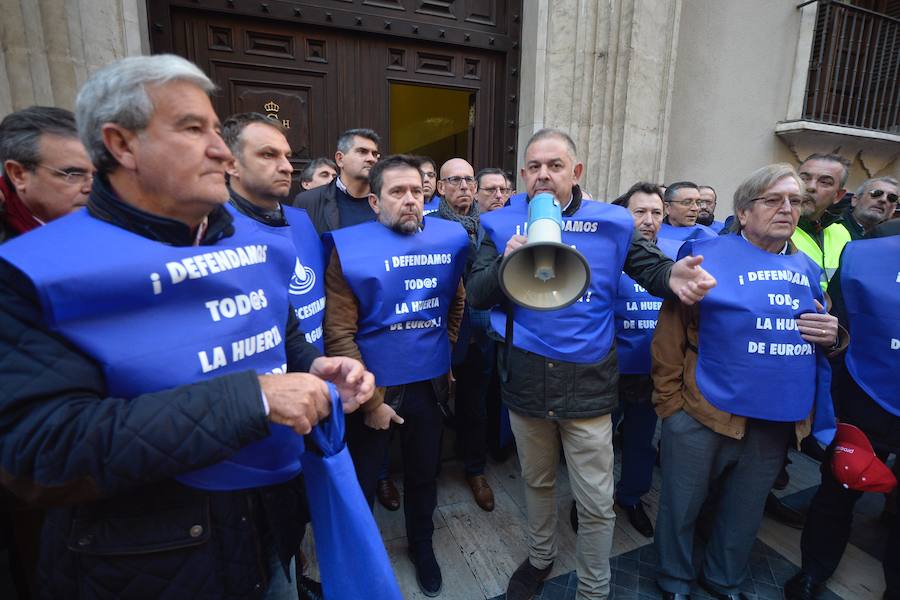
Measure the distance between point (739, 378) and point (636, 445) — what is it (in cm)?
109

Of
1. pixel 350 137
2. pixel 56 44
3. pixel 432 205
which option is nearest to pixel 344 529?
pixel 350 137

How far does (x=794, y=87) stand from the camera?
20.9 ft

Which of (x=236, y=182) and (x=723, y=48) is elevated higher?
(x=723, y=48)

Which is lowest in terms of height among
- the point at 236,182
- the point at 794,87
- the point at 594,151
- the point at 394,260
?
the point at 394,260

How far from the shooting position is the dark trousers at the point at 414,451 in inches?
91.8

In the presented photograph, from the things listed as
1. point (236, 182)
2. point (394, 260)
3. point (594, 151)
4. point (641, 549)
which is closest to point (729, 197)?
point (594, 151)

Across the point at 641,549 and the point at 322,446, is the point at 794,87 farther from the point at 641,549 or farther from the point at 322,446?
the point at 322,446

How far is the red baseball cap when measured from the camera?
2.07m

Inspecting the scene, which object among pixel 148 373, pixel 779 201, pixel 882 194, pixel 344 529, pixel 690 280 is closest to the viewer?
pixel 148 373

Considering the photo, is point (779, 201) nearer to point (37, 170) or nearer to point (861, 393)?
point (861, 393)

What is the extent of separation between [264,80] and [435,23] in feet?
5.96

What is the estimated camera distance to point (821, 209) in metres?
3.13

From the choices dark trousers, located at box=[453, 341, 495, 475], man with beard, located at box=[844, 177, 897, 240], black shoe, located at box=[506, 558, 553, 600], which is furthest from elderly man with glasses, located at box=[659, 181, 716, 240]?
black shoe, located at box=[506, 558, 553, 600]

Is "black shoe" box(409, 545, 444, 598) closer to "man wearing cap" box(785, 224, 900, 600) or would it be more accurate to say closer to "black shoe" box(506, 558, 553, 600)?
"black shoe" box(506, 558, 553, 600)
